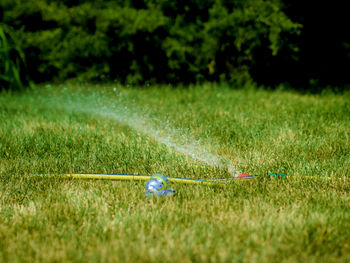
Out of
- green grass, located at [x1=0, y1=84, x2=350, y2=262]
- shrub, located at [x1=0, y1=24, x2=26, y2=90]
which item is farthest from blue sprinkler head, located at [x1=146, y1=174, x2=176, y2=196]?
shrub, located at [x1=0, y1=24, x2=26, y2=90]

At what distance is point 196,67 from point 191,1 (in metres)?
1.07

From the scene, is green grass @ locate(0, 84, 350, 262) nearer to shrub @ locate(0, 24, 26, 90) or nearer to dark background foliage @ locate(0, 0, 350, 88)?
shrub @ locate(0, 24, 26, 90)

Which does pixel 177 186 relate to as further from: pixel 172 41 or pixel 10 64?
pixel 10 64

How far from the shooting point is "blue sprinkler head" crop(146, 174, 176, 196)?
2.31 metres

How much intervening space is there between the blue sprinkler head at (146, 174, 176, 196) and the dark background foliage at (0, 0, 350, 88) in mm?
4097

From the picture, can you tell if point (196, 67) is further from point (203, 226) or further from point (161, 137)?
point (203, 226)

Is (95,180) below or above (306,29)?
below

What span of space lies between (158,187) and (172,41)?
4277mm

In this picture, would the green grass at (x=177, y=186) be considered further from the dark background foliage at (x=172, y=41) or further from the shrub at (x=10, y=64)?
the dark background foliage at (x=172, y=41)

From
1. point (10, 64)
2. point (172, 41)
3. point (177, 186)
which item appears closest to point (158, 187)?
point (177, 186)

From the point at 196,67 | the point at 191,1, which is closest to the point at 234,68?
the point at 196,67

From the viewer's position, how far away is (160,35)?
630 cm

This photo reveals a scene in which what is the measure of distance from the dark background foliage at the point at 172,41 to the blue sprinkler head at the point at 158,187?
4097mm

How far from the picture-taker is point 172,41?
620 cm
